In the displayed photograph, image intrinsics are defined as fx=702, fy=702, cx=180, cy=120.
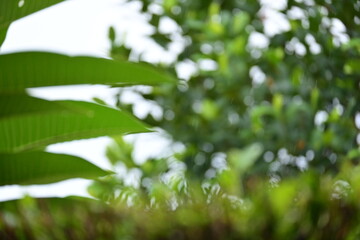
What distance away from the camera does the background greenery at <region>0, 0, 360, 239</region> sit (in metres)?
0.65

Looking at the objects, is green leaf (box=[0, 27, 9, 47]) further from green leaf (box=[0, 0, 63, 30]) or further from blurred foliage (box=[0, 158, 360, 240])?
blurred foliage (box=[0, 158, 360, 240])

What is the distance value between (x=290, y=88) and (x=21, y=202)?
1318 millimetres

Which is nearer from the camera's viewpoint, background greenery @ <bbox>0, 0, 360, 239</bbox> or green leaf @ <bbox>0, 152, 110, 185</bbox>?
background greenery @ <bbox>0, 0, 360, 239</bbox>

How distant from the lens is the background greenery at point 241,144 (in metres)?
0.65

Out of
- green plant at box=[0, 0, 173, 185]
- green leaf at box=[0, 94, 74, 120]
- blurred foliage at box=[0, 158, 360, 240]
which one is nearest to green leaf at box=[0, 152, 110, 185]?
green plant at box=[0, 0, 173, 185]

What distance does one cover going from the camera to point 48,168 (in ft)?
3.66

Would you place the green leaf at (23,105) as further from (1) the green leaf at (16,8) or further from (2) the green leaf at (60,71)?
(1) the green leaf at (16,8)

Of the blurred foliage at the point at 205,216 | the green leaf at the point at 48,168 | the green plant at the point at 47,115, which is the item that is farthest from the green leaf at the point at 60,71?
the blurred foliage at the point at 205,216

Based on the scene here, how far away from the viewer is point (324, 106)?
1.82 m

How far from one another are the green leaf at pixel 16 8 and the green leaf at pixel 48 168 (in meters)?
0.21

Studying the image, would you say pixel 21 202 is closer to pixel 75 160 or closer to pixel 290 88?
pixel 75 160

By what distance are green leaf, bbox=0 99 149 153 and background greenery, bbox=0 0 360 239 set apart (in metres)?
0.10

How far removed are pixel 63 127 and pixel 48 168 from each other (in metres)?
0.08

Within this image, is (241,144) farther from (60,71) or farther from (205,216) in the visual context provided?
(205,216)
